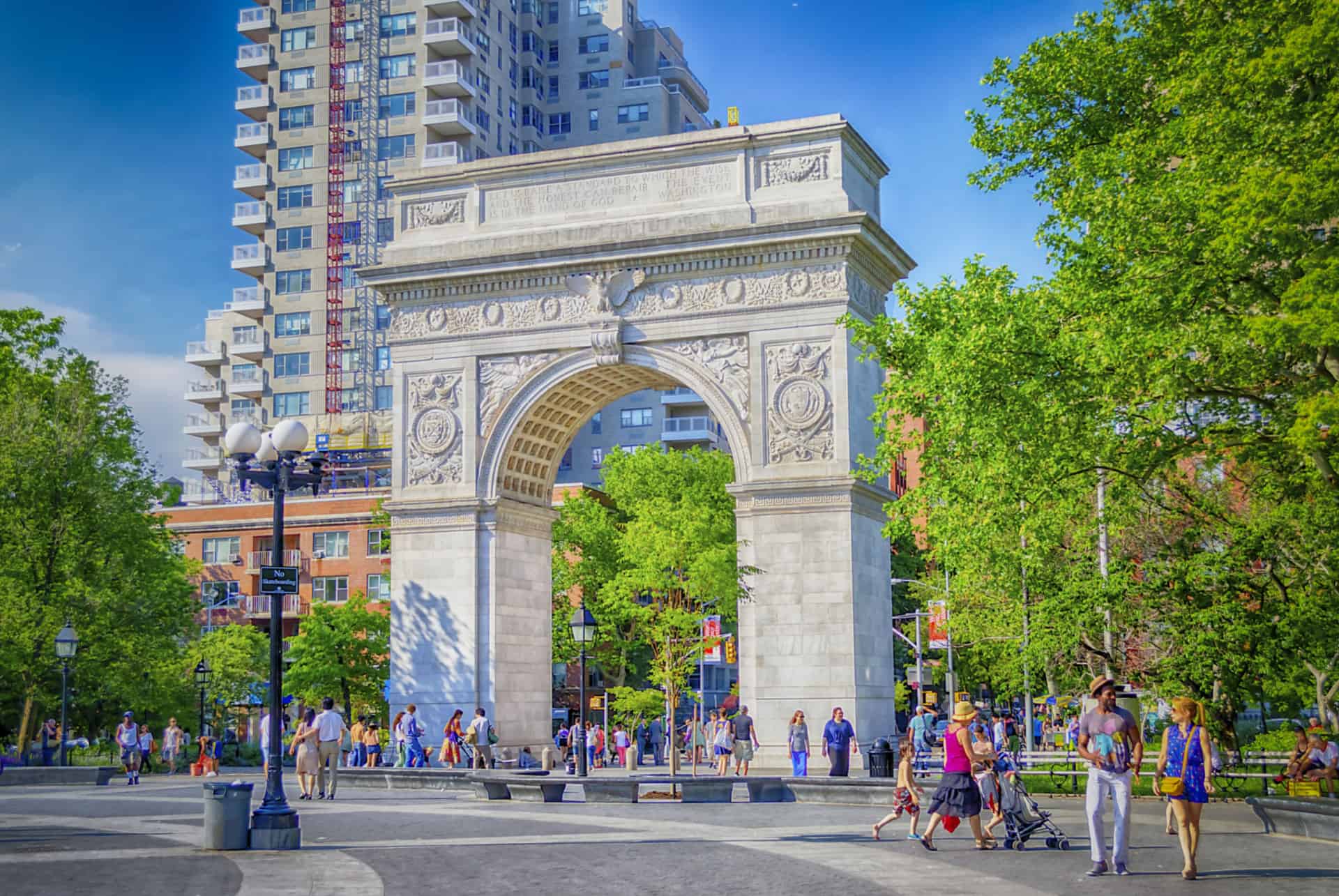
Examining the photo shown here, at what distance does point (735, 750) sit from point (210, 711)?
40930 millimetres

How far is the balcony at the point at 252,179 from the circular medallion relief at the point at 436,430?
59.3 m

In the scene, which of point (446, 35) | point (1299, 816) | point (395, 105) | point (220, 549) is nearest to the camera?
point (1299, 816)

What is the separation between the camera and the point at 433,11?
299 ft

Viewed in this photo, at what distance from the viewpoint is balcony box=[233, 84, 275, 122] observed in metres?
93.6

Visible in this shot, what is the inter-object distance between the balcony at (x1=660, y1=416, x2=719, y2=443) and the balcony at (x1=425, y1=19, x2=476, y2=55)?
26.1 meters

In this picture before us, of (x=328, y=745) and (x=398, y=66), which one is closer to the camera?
(x=328, y=745)

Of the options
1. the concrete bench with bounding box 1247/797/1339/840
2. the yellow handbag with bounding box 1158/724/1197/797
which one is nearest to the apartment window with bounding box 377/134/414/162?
the concrete bench with bounding box 1247/797/1339/840

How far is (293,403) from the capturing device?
92125 mm

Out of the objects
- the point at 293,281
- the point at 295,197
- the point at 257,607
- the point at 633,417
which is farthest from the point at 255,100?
the point at 257,607

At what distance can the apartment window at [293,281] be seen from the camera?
303 feet

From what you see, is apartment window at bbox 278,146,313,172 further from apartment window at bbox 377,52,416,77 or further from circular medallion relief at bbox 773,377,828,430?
circular medallion relief at bbox 773,377,828,430

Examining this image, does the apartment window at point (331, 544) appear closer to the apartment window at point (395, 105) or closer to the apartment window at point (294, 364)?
the apartment window at point (294, 364)

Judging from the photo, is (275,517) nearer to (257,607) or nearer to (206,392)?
(257,607)

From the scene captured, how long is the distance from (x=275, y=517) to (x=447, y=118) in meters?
72.4
